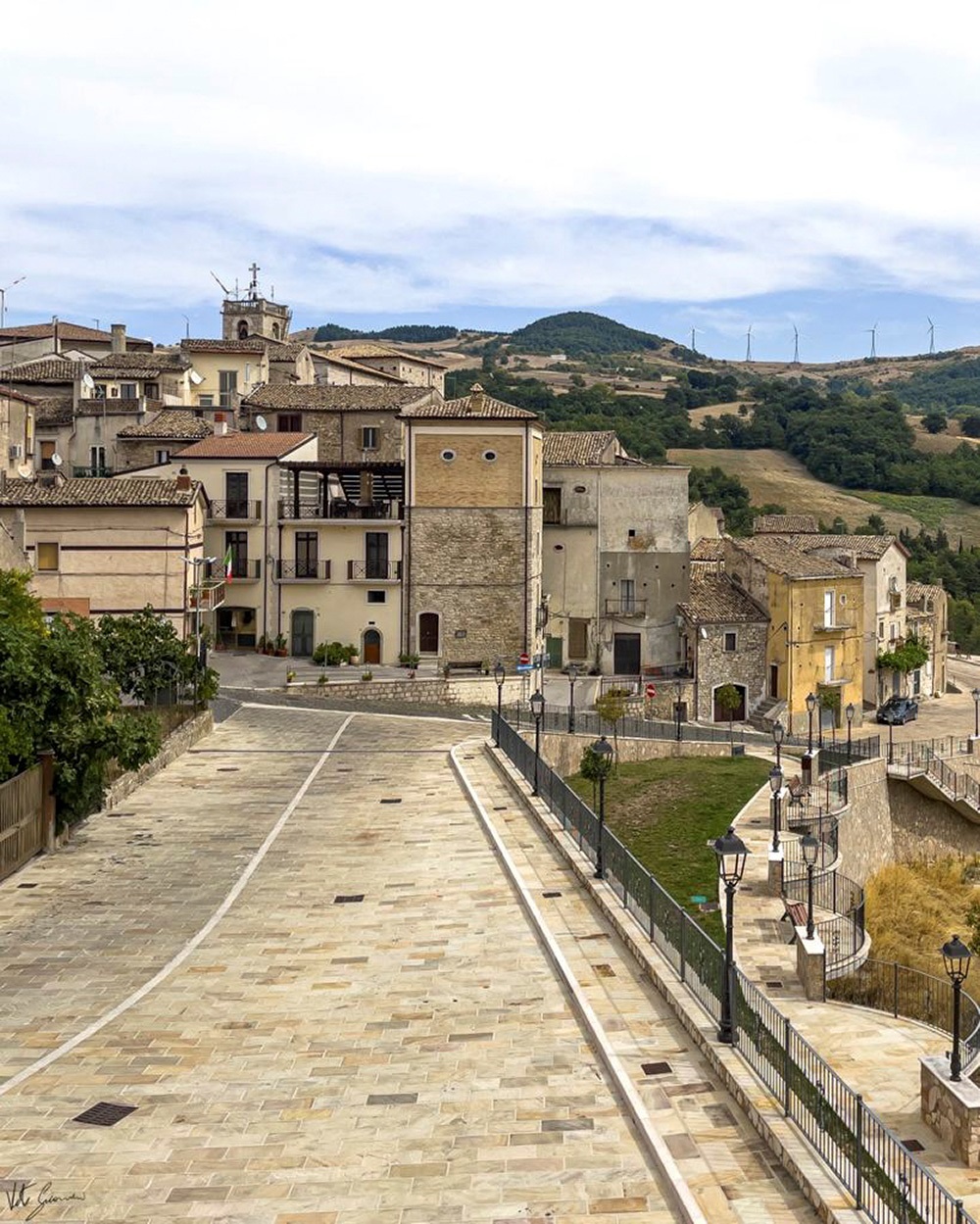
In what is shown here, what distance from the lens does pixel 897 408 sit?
140 metres

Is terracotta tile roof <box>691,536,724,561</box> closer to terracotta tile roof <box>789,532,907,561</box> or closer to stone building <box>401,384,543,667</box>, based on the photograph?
terracotta tile roof <box>789,532,907,561</box>

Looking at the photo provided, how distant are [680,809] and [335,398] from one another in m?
29.6

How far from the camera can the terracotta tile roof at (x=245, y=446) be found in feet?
160

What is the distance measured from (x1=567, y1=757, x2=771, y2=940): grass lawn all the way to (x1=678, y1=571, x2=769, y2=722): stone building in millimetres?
8751

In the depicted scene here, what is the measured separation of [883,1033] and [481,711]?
84.0ft

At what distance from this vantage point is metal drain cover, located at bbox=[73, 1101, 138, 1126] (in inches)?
461

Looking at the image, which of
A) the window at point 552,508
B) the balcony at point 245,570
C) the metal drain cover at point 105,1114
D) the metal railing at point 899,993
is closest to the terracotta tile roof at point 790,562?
the window at point 552,508

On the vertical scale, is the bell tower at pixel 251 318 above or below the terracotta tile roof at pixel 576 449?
above

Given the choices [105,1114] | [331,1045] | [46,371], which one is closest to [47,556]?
[46,371]

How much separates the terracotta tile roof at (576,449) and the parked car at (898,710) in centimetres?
1576

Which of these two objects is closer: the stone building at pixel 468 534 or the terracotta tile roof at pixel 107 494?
the terracotta tile roof at pixel 107 494

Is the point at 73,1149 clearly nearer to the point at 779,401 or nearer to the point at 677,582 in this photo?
the point at 677,582

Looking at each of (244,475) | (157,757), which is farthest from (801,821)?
(244,475)

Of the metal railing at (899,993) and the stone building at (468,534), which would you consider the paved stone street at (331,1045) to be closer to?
the metal railing at (899,993)
